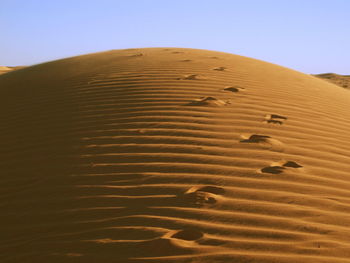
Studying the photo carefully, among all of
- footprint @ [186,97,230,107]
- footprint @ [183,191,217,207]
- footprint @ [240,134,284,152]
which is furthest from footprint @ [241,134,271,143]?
footprint @ [183,191,217,207]

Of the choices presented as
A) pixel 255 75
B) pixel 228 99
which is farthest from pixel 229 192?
pixel 255 75

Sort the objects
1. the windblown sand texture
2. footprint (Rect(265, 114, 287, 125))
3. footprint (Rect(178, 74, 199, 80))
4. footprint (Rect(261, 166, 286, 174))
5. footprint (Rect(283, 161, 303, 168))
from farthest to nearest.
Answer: footprint (Rect(178, 74, 199, 80)) → footprint (Rect(265, 114, 287, 125)) → footprint (Rect(283, 161, 303, 168)) → footprint (Rect(261, 166, 286, 174)) → the windblown sand texture

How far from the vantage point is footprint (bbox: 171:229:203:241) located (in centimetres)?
288

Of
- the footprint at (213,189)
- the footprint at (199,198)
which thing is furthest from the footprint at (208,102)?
the footprint at (199,198)

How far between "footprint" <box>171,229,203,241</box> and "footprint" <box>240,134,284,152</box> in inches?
60.2

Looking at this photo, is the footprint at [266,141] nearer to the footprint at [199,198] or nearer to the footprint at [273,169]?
the footprint at [273,169]

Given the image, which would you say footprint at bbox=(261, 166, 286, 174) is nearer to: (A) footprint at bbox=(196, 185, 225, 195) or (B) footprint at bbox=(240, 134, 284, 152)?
(B) footprint at bbox=(240, 134, 284, 152)

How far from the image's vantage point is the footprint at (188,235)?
288 cm

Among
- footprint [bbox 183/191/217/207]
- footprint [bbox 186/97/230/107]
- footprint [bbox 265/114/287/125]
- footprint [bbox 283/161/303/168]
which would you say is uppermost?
footprint [bbox 186/97/230/107]

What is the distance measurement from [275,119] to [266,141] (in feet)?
2.36

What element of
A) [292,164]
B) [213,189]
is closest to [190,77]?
[292,164]

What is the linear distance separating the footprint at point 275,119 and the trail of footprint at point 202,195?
5.46 feet

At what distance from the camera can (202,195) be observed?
3328 millimetres

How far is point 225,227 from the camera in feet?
9.73
